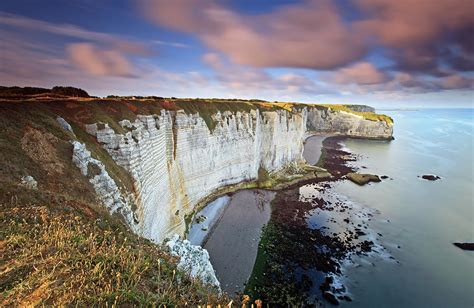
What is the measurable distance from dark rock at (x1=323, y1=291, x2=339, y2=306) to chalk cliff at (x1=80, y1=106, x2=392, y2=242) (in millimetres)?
14647

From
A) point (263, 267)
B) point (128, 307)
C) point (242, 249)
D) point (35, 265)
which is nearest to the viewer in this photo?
point (128, 307)

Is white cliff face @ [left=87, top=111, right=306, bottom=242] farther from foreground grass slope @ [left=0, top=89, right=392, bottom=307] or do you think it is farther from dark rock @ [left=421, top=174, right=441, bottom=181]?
dark rock @ [left=421, top=174, right=441, bottom=181]

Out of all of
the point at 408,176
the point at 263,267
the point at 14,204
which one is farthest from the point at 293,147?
the point at 14,204

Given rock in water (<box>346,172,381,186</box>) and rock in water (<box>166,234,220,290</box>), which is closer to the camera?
rock in water (<box>166,234,220,290</box>)

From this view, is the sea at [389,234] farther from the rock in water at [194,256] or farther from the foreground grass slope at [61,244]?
the foreground grass slope at [61,244]

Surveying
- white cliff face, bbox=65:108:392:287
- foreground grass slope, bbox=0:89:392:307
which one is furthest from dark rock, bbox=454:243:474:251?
foreground grass slope, bbox=0:89:392:307

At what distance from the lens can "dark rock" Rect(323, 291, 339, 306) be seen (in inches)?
818

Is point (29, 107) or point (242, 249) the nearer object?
point (29, 107)

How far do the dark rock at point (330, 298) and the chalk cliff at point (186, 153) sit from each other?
14.6 metres

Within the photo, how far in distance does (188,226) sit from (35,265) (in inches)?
932

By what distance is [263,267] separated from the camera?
933 inches

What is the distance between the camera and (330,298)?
21.0 metres

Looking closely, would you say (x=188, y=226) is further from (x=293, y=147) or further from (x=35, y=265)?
(x=293, y=147)

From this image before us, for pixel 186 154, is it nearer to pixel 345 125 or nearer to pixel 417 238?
pixel 417 238
